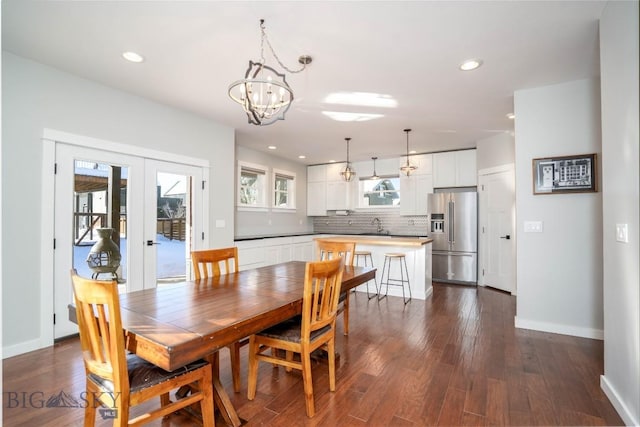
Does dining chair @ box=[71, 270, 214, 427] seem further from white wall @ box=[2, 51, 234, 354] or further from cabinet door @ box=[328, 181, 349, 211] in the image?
cabinet door @ box=[328, 181, 349, 211]

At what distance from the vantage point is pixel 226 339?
137cm

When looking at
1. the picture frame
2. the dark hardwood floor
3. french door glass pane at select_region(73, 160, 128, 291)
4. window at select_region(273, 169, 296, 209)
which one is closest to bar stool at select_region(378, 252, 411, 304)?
the dark hardwood floor

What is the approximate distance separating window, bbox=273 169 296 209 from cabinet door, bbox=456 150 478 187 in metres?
3.70

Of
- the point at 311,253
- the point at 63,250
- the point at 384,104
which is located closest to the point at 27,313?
the point at 63,250

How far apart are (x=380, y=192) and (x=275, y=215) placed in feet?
8.28

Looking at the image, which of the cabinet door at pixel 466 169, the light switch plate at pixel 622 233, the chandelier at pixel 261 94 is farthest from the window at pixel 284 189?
the light switch plate at pixel 622 233

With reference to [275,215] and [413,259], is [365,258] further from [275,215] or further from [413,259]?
[275,215]

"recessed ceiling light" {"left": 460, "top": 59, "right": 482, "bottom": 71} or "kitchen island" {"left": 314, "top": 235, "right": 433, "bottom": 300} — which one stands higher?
"recessed ceiling light" {"left": 460, "top": 59, "right": 482, "bottom": 71}

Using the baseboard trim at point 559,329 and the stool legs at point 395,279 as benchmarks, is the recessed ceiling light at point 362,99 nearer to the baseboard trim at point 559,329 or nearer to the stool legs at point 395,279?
the stool legs at point 395,279

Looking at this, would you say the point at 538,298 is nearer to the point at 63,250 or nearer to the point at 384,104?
the point at 384,104

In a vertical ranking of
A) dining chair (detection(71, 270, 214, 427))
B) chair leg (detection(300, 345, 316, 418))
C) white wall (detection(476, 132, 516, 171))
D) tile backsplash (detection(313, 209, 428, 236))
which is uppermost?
white wall (detection(476, 132, 516, 171))

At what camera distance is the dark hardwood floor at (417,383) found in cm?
182

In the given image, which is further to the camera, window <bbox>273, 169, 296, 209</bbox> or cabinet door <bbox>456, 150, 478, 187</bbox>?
window <bbox>273, 169, 296, 209</bbox>

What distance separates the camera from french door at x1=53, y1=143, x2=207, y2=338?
296 centimetres
